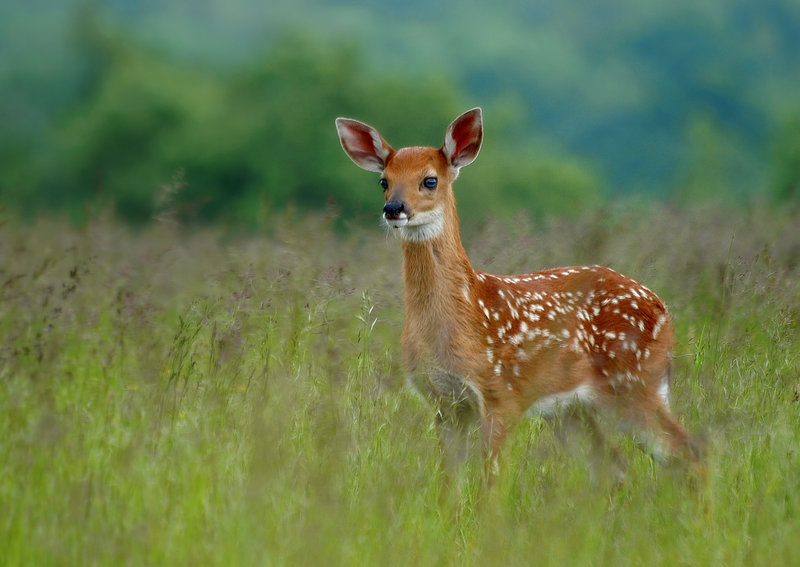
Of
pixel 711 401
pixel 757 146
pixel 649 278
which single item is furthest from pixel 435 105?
pixel 711 401

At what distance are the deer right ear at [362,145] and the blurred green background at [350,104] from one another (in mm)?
4372

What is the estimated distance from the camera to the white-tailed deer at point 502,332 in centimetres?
449

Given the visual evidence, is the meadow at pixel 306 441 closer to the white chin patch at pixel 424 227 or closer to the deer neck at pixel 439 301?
the deer neck at pixel 439 301

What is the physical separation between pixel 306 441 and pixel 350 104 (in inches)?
1161

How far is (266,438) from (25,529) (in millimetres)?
862

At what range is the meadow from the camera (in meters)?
3.22

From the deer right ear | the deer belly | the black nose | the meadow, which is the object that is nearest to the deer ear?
the deer right ear

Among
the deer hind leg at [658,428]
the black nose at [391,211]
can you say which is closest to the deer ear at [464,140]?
the black nose at [391,211]

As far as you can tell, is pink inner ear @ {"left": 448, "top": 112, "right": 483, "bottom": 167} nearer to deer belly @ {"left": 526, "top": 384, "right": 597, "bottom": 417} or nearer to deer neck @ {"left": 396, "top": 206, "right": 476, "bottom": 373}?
deer neck @ {"left": 396, "top": 206, "right": 476, "bottom": 373}

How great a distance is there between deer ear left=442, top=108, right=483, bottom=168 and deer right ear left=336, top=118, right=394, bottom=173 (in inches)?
12.0

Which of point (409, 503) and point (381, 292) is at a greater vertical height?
point (381, 292)

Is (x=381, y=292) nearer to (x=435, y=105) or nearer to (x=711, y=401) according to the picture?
(x=711, y=401)

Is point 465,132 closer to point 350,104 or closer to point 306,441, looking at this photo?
point 306,441

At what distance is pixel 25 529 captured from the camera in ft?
10.2
